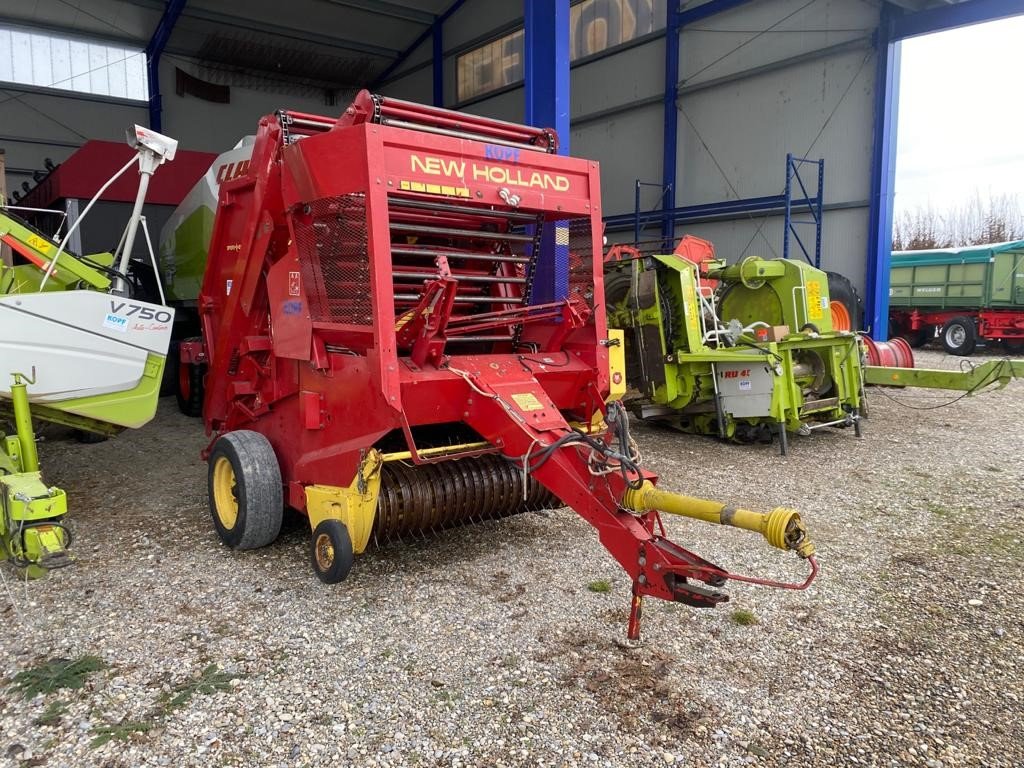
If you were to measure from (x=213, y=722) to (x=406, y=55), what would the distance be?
17.6 meters

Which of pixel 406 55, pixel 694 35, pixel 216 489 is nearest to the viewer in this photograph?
pixel 216 489

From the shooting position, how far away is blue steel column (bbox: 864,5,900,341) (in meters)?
10.5

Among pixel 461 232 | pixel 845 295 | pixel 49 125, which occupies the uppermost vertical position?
pixel 49 125

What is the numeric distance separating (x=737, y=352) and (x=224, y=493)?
4.32 m

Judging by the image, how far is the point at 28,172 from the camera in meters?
14.2

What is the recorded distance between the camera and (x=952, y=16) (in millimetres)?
9727

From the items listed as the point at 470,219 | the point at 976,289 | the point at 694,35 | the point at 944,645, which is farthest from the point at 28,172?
the point at 976,289

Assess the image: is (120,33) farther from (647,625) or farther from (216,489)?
(647,625)

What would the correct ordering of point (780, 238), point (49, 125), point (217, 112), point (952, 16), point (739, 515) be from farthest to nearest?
point (217, 112) → point (49, 125) → point (780, 238) → point (952, 16) → point (739, 515)

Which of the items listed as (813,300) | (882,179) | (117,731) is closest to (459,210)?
(117,731)

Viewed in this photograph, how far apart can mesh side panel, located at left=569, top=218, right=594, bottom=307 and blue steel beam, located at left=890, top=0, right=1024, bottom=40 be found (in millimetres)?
8554

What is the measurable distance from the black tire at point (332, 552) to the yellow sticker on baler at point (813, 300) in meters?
5.30

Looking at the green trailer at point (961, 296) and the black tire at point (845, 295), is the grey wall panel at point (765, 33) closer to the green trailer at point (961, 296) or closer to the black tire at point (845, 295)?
the black tire at point (845, 295)

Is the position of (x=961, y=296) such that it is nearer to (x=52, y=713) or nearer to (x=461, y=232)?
(x=461, y=232)
